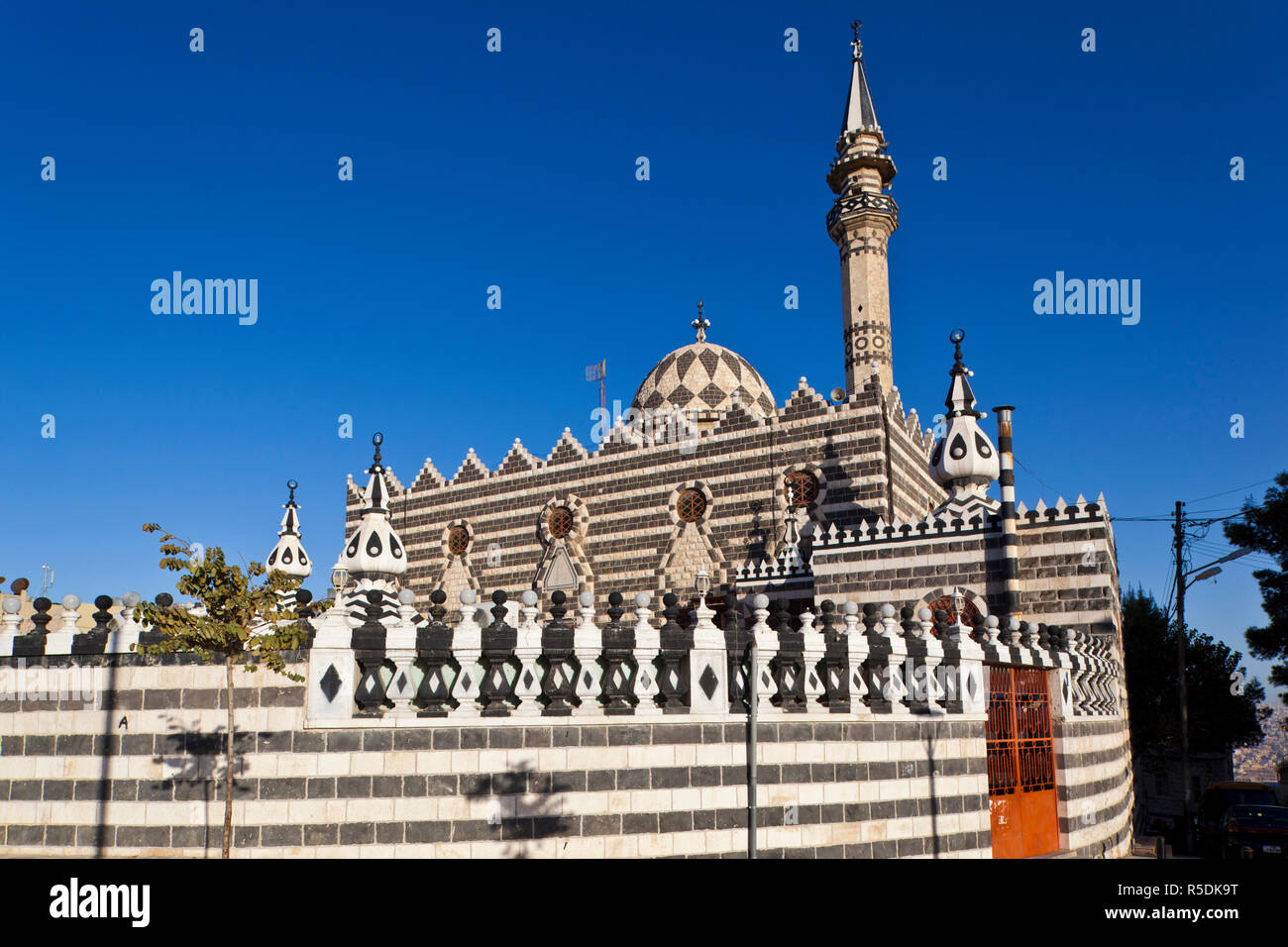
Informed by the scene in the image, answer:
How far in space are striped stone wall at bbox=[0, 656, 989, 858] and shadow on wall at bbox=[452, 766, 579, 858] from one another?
13 mm

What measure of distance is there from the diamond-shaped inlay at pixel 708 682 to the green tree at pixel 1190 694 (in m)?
30.9

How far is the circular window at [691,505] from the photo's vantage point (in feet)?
86.6

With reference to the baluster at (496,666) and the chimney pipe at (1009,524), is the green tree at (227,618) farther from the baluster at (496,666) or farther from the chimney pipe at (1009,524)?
the chimney pipe at (1009,524)

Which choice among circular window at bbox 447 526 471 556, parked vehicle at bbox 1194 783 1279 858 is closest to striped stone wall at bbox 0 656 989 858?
parked vehicle at bbox 1194 783 1279 858

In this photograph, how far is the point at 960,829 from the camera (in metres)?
11.4

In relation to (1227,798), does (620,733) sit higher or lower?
higher

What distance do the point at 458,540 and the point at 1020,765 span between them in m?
21.7

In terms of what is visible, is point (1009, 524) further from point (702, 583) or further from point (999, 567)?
point (702, 583)

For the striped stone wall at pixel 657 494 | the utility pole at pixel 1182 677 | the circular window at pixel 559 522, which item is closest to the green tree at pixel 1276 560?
the utility pole at pixel 1182 677

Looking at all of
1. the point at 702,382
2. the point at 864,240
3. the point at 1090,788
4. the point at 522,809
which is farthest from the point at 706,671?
the point at 702,382

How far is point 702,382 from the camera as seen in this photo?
3131 cm
